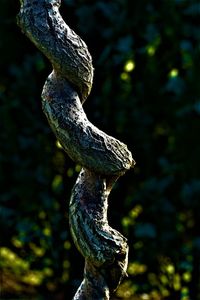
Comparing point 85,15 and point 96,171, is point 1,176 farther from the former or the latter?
point 96,171

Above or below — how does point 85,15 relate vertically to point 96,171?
below

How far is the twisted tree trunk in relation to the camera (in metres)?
2.25

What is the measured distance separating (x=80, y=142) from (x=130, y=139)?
2901 mm

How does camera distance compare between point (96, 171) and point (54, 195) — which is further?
point (54, 195)

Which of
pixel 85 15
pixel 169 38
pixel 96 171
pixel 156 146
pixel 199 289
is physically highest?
pixel 96 171

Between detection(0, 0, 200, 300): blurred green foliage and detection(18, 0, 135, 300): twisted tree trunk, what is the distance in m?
2.66

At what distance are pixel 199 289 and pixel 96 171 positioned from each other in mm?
3088

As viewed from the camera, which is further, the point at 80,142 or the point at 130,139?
the point at 130,139

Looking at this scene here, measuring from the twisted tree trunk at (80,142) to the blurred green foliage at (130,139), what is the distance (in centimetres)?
266

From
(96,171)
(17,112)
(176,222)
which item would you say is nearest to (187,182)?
(176,222)

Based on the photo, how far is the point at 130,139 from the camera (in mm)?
5137

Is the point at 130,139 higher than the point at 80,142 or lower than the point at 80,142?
lower

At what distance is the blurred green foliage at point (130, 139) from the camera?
5047 mm

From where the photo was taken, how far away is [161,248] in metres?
5.23
